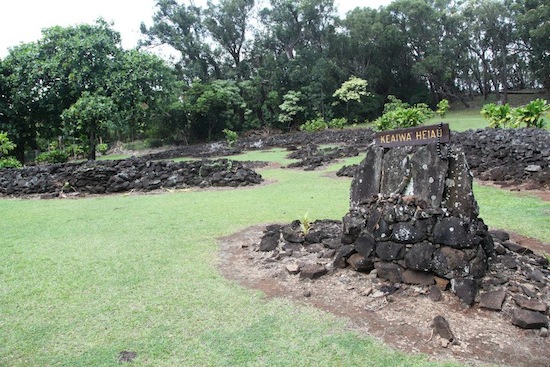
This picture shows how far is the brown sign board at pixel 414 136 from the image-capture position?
4.04 metres

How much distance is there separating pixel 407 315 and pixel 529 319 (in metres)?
0.88

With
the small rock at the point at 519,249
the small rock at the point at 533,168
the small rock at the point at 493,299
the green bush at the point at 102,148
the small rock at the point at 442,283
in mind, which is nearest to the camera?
the small rock at the point at 493,299

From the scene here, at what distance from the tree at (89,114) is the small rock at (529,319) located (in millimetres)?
17801

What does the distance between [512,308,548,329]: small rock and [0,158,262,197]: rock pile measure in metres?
8.96

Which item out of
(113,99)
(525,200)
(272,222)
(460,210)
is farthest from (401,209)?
(113,99)

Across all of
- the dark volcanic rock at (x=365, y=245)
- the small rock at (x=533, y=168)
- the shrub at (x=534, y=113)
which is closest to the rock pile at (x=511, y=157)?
the small rock at (x=533, y=168)

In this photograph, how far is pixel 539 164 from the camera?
9.28m

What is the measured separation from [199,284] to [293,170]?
1048 cm

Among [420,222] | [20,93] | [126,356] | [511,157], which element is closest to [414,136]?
[420,222]

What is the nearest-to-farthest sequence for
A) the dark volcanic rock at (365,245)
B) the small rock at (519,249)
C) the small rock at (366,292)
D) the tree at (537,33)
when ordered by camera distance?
the small rock at (366,292), the dark volcanic rock at (365,245), the small rock at (519,249), the tree at (537,33)

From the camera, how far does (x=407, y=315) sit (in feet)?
11.0

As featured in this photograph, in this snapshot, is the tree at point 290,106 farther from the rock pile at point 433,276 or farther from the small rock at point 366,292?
the small rock at point 366,292

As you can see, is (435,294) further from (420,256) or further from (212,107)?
(212,107)

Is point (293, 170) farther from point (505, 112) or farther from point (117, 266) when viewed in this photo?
point (117, 266)
